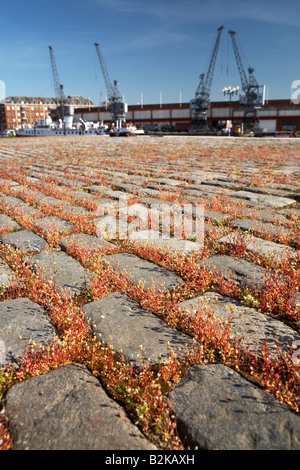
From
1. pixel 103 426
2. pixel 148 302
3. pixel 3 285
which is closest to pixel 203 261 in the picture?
pixel 148 302

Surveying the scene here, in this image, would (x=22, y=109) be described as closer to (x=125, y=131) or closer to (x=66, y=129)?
(x=66, y=129)

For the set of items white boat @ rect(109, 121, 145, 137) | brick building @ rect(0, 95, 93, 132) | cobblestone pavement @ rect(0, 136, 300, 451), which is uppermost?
brick building @ rect(0, 95, 93, 132)

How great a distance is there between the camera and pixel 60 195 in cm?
605

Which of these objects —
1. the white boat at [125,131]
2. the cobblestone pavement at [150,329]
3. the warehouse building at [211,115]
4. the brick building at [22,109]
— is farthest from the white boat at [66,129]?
the brick building at [22,109]

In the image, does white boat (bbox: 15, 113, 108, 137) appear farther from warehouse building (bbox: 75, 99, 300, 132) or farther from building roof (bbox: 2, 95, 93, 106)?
building roof (bbox: 2, 95, 93, 106)

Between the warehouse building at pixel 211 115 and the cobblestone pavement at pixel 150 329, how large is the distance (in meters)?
69.9

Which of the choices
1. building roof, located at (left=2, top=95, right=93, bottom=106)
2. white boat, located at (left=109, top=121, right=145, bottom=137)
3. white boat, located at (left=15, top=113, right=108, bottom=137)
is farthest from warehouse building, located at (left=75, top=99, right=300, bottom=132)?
building roof, located at (left=2, top=95, right=93, bottom=106)

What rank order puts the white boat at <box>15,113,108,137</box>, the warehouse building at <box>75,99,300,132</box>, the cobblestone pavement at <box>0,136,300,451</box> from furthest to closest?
the warehouse building at <box>75,99,300,132</box> → the white boat at <box>15,113,108,137</box> → the cobblestone pavement at <box>0,136,300,451</box>

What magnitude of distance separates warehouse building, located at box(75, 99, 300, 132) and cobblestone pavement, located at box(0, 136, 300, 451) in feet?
229

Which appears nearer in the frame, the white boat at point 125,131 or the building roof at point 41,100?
the white boat at point 125,131

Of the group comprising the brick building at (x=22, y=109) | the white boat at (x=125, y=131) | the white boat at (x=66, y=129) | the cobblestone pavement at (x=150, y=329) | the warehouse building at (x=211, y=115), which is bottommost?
the cobblestone pavement at (x=150, y=329)

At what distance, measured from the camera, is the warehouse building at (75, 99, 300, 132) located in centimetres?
7425

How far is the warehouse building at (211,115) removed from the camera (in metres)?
74.2

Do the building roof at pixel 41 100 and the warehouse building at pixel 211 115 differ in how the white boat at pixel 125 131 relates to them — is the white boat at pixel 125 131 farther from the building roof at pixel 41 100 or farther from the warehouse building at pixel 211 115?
the building roof at pixel 41 100
